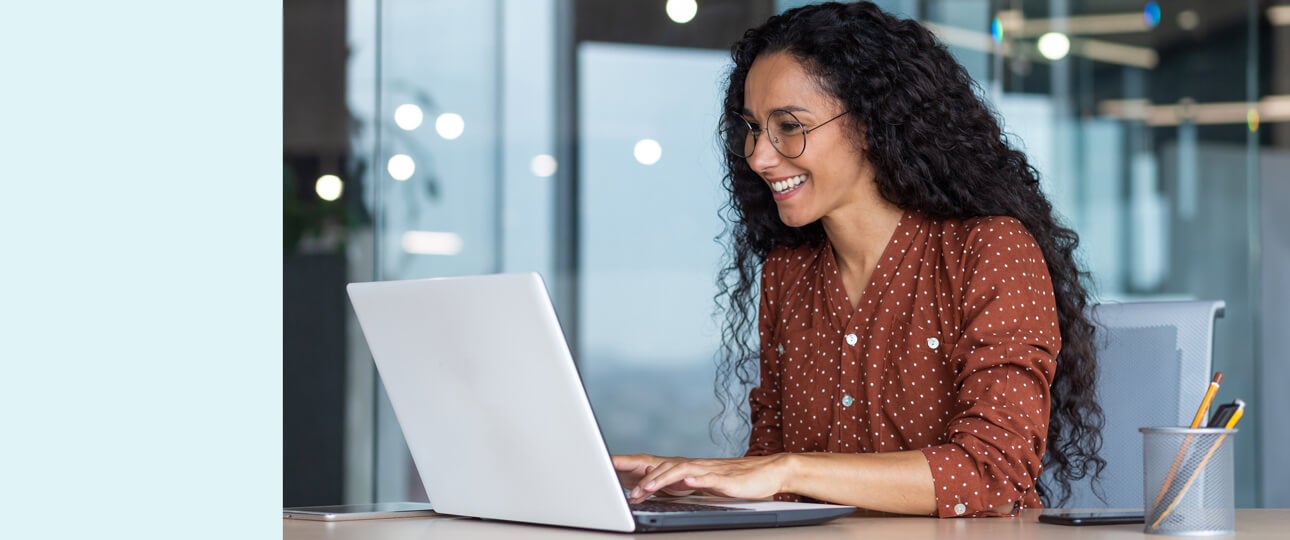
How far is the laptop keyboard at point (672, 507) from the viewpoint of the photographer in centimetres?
113

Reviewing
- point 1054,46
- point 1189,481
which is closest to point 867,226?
point 1189,481

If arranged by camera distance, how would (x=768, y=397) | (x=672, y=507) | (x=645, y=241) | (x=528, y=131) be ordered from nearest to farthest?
(x=672, y=507)
(x=768, y=397)
(x=528, y=131)
(x=645, y=241)

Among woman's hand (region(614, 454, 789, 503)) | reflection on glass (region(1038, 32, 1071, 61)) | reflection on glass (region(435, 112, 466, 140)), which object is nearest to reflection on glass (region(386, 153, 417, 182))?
reflection on glass (region(435, 112, 466, 140))

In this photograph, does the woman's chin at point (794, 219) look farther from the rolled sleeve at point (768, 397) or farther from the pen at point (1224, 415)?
the pen at point (1224, 415)

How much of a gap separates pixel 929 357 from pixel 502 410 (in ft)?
2.31

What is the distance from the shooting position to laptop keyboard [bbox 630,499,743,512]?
3.69 feet

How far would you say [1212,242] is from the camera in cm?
452

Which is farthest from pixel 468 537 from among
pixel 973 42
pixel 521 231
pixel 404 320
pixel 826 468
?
pixel 973 42

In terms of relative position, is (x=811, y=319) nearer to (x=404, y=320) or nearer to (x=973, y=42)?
(x=404, y=320)

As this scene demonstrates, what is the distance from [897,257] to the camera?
1.72m

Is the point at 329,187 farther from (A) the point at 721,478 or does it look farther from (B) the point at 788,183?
(A) the point at 721,478

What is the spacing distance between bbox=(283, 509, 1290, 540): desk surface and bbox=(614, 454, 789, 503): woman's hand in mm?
73

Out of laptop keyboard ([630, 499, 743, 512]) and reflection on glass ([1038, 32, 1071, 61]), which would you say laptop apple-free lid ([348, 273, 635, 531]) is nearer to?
laptop keyboard ([630, 499, 743, 512])
